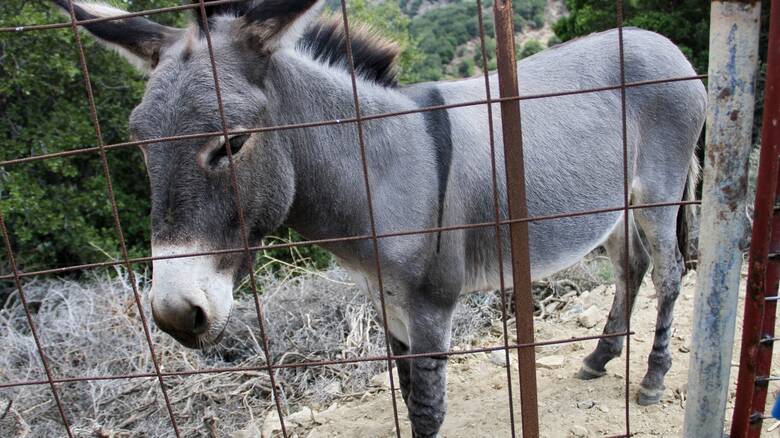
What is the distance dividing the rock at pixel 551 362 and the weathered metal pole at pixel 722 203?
2193mm

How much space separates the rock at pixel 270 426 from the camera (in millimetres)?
3490

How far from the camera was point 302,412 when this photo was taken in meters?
3.65

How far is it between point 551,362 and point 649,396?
710 millimetres

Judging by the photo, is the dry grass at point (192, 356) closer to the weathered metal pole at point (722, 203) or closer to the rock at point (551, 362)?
the rock at point (551, 362)

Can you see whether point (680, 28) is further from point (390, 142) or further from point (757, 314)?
point (757, 314)

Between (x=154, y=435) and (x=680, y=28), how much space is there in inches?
295

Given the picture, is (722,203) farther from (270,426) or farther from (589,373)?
(270,426)

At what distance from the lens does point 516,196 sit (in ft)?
5.87

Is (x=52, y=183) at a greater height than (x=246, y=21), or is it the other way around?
(x=246, y=21)

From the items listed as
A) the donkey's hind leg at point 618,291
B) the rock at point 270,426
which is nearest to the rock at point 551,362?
the donkey's hind leg at point 618,291

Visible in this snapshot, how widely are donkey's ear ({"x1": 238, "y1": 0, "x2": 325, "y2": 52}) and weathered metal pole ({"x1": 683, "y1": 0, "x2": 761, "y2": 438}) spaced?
1141mm

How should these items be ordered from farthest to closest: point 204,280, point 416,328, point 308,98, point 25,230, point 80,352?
point 25,230, point 80,352, point 416,328, point 308,98, point 204,280

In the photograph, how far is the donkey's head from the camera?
1879 mm

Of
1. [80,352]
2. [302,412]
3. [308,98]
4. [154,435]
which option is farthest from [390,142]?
[80,352]
